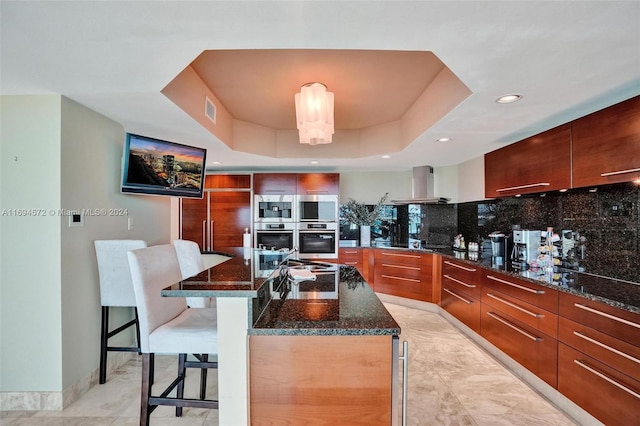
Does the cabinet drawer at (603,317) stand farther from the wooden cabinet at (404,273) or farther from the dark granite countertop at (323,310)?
the wooden cabinet at (404,273)

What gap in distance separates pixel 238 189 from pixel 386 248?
2284 mm

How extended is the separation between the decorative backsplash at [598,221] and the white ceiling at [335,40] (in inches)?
26.9

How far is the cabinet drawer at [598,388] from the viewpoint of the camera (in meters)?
1.56

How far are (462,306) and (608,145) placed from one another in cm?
198

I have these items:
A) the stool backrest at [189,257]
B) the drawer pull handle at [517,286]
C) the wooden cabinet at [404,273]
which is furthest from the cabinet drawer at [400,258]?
the stool backrest at [189,257]

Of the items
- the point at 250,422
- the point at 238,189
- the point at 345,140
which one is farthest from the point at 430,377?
the point at 238,189

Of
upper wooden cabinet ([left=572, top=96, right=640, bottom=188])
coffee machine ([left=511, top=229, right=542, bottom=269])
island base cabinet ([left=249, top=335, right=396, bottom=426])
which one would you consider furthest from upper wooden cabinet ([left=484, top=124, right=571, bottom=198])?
island base cabinet ([left=249, top=335, right=396, bottom=426])

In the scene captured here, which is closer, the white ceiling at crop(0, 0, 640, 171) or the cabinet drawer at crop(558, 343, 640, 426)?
the white ceiling at crop(0, 0, 640, 171)

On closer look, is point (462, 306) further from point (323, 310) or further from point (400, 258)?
point (323, 310)

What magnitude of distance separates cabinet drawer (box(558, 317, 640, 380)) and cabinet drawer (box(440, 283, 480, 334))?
3.48 feet

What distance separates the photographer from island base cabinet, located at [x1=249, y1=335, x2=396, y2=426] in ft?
4.21

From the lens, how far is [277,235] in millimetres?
4520

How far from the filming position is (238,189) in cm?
450

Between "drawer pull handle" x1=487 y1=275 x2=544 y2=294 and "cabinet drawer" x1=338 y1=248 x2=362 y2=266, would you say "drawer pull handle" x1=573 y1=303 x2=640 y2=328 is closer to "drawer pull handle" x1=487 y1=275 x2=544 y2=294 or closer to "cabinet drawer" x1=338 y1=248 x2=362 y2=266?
"drawer pull handle" x1=487 y1=275 x2=544 y2=294
